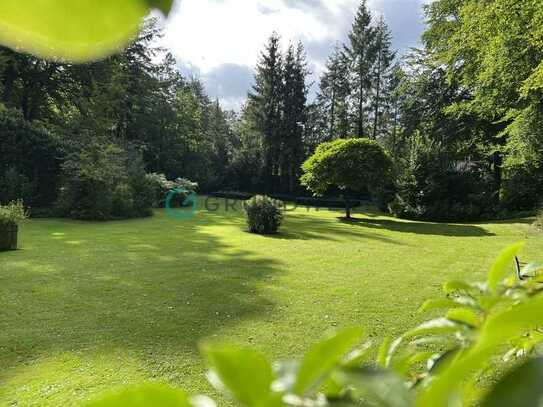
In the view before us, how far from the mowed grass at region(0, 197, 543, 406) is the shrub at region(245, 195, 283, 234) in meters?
0.99

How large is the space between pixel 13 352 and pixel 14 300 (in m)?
1.39

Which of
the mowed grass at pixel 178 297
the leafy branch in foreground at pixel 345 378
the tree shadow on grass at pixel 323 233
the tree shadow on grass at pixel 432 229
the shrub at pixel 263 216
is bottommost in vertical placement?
the mowed grass at pixel 178 297

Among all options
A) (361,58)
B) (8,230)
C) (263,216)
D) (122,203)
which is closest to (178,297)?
(8,230)

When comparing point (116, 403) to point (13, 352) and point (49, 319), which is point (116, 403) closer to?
point (13, 352)

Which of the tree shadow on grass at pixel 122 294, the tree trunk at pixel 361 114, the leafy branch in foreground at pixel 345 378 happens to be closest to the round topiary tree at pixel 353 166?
the tree shadow on grass at pixel 122 294

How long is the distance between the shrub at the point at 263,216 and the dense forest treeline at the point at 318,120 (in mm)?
4904

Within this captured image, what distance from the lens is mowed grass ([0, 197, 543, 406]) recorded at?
2.92 metres

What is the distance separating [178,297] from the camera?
466 cm

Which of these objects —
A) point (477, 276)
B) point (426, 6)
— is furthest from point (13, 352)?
point (426, 6)

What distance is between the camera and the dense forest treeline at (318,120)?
12.4 metres

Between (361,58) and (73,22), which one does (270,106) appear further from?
(73,22)

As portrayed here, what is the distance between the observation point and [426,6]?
17141 millimetres

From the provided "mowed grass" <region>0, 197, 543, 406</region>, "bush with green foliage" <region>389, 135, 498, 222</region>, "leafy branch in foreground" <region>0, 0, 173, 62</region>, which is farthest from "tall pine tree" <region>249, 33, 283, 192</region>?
"leafy branch in foreground" <region>0, 0, 173, 62</region>

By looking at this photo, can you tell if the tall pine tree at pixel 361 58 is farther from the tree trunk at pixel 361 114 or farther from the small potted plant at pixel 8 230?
the small potted plant at pixel 8 230
